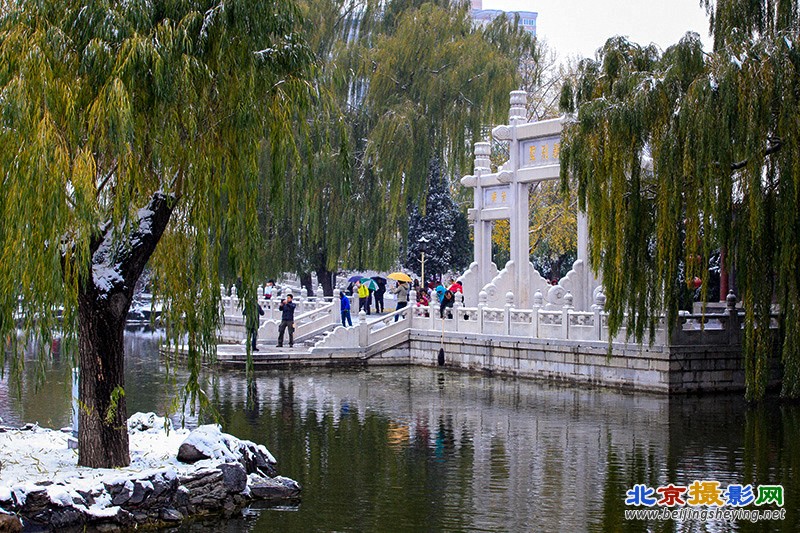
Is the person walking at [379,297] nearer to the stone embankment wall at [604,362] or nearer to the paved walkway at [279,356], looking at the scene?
the paved walkway at [279,356]

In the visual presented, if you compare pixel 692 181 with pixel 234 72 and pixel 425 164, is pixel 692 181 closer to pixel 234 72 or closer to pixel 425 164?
pixel 234 72

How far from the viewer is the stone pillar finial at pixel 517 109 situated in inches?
1011

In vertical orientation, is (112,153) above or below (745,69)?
below

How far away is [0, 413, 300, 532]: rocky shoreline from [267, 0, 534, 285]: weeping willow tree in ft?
61.1

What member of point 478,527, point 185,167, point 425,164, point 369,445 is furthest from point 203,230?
point 425,164

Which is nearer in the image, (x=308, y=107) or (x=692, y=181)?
(x=308, y=107)

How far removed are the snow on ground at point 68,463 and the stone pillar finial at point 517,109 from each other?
15053 mm

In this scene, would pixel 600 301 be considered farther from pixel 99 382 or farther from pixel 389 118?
pixel 99 382

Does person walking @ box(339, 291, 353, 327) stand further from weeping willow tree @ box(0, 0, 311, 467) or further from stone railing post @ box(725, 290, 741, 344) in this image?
weeping willow tree @ box(0, 0, 311, 467)

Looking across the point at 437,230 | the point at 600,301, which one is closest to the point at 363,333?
the point at 600,301

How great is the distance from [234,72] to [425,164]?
20.9m

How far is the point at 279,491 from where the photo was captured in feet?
36.3

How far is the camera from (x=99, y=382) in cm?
1042

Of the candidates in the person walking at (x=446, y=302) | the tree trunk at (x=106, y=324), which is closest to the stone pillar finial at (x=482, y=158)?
the person walking at (x=446, y=302)
